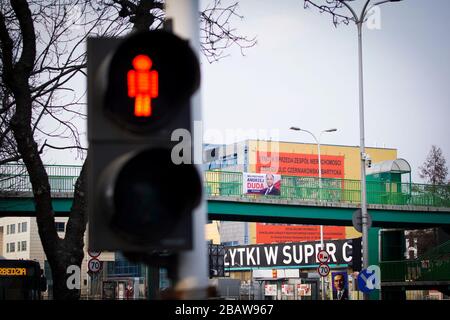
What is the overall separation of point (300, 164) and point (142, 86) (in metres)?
105

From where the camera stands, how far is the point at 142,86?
10.9ft

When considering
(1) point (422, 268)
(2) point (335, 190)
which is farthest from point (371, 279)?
(2) point (335, 190)

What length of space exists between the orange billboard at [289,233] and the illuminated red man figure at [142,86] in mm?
99309

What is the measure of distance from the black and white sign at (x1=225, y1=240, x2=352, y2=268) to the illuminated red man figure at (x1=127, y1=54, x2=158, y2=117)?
6392 cm

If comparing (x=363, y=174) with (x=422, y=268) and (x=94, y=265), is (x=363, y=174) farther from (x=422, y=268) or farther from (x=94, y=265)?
(x=94, y=265)

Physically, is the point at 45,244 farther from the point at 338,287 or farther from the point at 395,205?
the point at 395,205

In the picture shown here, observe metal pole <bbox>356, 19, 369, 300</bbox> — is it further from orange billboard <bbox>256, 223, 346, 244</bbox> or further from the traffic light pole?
orange billboard <bbox>256, 223, 346, 244</bbox>

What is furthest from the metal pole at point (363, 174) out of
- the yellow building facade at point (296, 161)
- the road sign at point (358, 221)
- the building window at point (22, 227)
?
the building window at point (22, 227)

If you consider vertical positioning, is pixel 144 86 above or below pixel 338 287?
above

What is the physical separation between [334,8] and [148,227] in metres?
→ 9.30

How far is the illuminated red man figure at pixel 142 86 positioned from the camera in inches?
130

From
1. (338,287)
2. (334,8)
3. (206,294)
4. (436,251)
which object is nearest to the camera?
(206,294)
